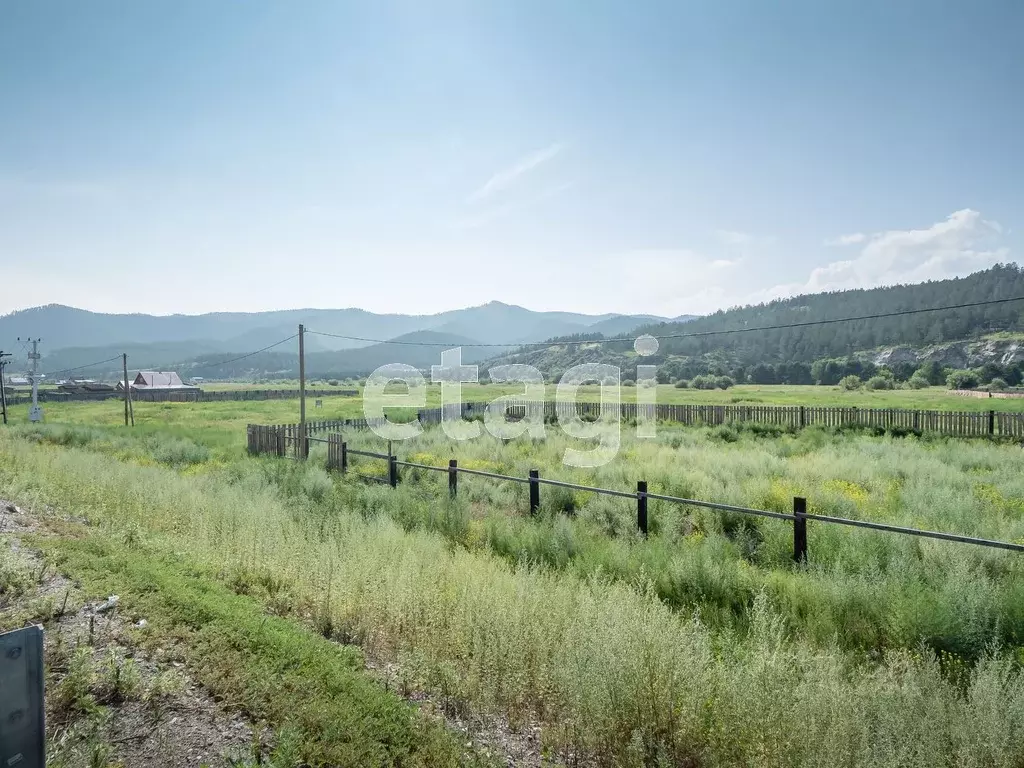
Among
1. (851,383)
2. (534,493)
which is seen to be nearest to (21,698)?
(534,493)

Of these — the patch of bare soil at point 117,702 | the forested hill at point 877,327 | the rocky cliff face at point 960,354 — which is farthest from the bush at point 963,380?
the patch of bare soil at point 117,702

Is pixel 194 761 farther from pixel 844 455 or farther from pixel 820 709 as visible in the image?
pixel 844 455

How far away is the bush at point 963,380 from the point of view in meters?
76.8

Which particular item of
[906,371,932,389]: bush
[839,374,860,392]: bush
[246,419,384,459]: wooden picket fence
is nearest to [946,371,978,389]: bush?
[906,371,932,389]: bush

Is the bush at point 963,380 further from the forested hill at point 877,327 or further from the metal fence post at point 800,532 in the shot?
the metal fence post at point 800,532

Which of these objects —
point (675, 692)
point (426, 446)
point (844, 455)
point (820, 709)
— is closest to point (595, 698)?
point (675, 692)

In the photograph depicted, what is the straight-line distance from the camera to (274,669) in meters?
4.14

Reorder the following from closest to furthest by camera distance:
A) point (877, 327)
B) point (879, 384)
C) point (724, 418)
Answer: point (724, 418) → point (879, 384) → point (877, 327)

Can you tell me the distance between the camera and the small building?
86650 mm

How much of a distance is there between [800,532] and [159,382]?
101319 millimetres

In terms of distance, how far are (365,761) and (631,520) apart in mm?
7157

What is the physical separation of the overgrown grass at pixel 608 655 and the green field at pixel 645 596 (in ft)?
0.07
